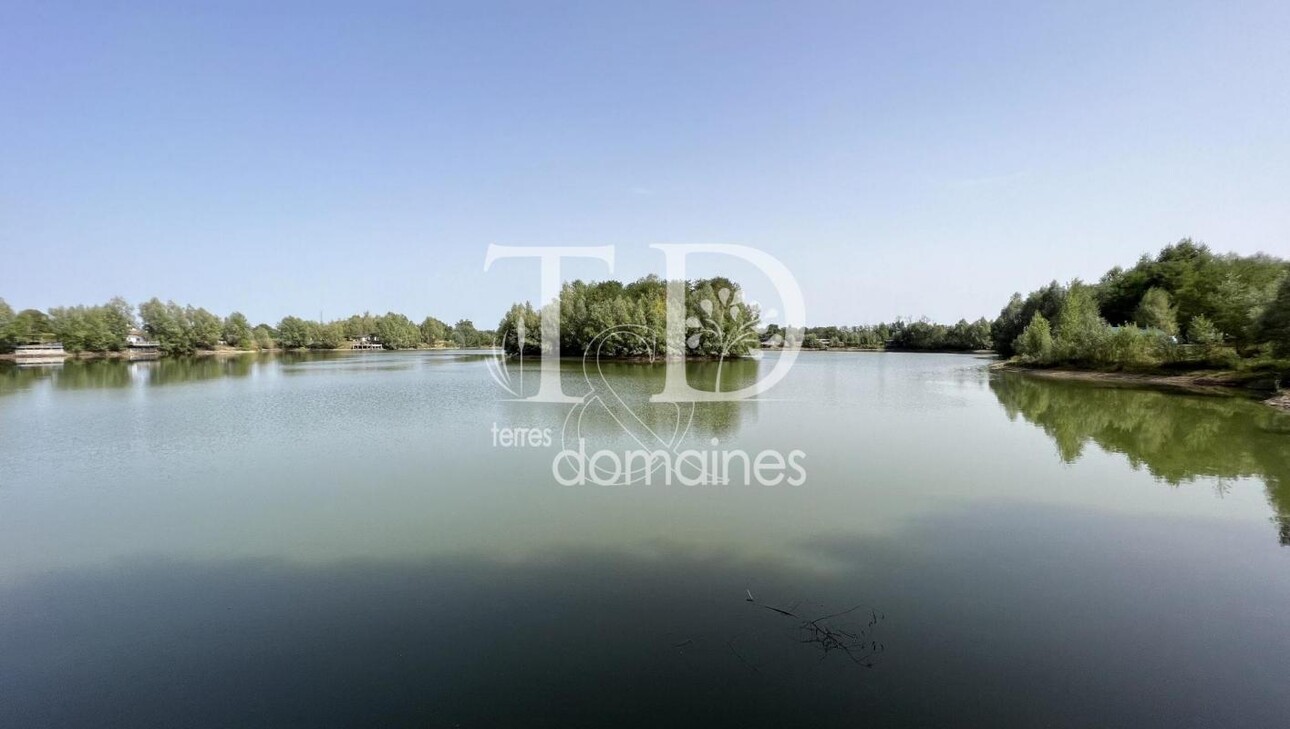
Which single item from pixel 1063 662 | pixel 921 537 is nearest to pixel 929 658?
pixel 1063 662

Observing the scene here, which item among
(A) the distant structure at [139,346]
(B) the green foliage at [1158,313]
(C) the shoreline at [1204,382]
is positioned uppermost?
(B) the green foliage at [1158,313]

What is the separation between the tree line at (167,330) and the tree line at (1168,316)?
106 metres

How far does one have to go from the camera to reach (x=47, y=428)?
52.7 feet

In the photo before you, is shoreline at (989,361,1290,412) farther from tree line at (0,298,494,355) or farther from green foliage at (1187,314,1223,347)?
tree line at (0,298,494,355)

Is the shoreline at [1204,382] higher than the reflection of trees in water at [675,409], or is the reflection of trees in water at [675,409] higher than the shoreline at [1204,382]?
the shoreline at [1204,382]

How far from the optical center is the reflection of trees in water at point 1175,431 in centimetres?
1112

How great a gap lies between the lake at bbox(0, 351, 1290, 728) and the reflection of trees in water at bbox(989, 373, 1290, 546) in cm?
20

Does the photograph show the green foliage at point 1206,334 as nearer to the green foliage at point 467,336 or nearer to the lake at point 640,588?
the lake at point 640,588

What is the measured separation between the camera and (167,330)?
75750mm

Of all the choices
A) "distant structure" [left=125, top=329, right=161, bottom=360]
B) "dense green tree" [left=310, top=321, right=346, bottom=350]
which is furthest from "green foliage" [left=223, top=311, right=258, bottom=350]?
"dense green tree" [left=310, top=321, right=346, bottom=350]

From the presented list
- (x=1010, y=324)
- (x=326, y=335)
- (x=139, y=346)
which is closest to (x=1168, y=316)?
(x=1010, y=324)

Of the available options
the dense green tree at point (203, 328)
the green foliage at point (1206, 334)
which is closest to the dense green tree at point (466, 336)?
the dense green tree at point (203, 328)

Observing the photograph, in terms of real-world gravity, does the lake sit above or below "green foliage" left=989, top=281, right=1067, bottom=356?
Answer: below

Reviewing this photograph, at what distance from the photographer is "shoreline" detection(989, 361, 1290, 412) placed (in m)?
22.1
